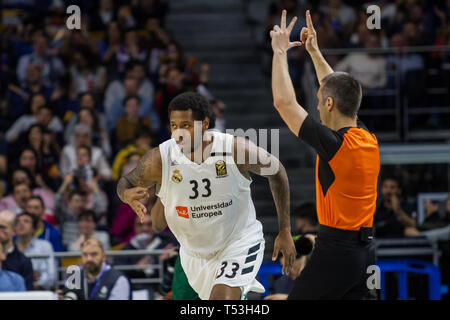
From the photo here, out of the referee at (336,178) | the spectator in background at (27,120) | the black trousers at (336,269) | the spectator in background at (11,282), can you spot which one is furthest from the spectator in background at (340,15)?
the black trousers at (336,269)

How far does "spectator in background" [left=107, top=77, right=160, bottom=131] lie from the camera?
423 inches

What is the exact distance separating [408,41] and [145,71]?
364cm

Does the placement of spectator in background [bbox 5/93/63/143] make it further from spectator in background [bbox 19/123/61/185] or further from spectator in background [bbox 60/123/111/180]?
spectator in background [bbox 60/123/111/180]

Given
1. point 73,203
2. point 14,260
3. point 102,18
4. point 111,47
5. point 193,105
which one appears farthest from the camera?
point 102,18

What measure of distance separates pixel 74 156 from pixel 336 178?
226 inches

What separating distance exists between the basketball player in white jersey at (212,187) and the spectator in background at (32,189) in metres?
4.69

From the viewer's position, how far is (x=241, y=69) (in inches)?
495

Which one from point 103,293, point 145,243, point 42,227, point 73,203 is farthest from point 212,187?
point 73,203

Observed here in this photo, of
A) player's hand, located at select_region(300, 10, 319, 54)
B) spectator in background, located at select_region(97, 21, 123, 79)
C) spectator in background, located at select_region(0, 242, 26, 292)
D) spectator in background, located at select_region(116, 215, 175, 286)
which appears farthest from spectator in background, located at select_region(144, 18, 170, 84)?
player's hand, located at select_region(300, 10, 319, 54)

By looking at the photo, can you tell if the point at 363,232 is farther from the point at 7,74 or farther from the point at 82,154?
the point at 7,74

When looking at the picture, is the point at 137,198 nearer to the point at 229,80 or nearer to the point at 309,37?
the point at 309,37

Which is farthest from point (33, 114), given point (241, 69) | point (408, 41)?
point (408, 41)

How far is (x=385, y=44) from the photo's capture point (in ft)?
37.3

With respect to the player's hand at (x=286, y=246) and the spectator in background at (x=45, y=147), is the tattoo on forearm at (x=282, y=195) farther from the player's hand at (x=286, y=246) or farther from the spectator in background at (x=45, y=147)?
the spectator in background at (x=45, y=147)
